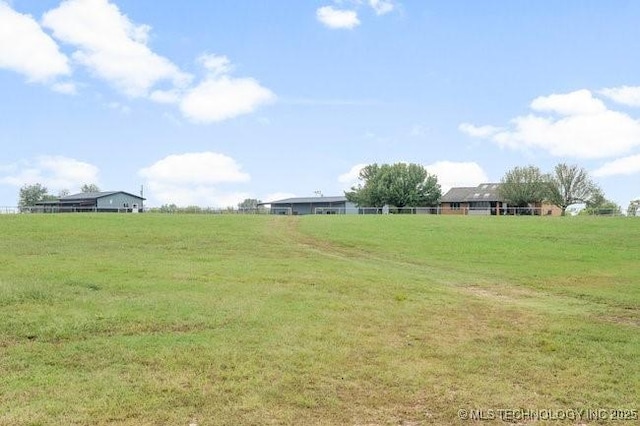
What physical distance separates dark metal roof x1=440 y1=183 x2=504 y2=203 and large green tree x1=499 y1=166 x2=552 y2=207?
3.51m

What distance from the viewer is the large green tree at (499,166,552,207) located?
257 ft

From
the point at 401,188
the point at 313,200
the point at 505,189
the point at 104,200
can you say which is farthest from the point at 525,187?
the point at 104,200

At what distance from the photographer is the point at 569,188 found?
79312 mm

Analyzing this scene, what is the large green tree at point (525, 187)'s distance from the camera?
78250 millimetres

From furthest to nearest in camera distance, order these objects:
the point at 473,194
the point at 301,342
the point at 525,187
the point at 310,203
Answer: the point at 310,203 < the point at 473,194 < the point at 525,187 < the point at 301,342

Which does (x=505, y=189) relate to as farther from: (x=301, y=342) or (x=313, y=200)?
(x=301, y=342)

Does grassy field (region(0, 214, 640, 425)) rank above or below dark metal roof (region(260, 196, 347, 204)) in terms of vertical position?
below

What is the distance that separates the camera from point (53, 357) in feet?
23.1

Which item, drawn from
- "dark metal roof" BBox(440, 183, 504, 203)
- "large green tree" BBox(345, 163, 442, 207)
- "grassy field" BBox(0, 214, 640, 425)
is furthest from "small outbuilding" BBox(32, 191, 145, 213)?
"grassy field" BBox(0, 214, 640, 425)

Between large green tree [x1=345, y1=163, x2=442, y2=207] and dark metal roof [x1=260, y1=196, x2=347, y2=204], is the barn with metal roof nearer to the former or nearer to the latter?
dark metal roof [x1=260, y1=196, x2=347, y2=204]

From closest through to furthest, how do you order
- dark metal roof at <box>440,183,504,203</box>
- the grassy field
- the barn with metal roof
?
the grassy field < dark metal roof at <box>440,183,504,203</box> < the barn with metal roof

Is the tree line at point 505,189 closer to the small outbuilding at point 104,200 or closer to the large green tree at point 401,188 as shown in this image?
the large green tree at point 401,188

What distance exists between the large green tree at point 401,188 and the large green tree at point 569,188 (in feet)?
56.0

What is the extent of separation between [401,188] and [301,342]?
7678cm
